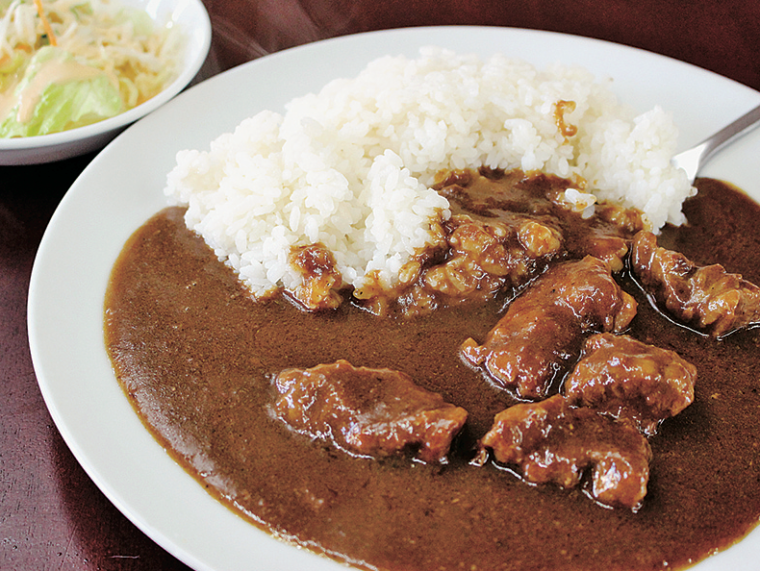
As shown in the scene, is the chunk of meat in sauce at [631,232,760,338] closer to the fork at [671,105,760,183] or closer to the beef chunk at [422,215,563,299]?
the beef chunk at [422,215,563,299]

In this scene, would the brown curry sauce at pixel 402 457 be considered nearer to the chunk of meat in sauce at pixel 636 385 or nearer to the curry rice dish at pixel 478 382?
the curry rice dish at pixel 478 382

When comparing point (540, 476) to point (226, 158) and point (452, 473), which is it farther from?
point (226, 158)

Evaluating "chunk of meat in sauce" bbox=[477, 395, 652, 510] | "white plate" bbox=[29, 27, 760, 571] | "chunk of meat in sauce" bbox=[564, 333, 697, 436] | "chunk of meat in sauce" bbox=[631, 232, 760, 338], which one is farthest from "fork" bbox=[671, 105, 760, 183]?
"chunk of meat in sauce" bbox=[477, 395, 652, 510]

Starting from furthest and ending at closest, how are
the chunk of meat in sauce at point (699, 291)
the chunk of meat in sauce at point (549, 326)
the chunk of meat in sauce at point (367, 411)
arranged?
the chunk of meat in sauce at point (699, 291) < the chunk of meat in sauce at point (549, 326) < the chunk of meat in sauce at point (367, 411)

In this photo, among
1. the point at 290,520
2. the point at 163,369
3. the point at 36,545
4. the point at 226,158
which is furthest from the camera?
the point at 226,158

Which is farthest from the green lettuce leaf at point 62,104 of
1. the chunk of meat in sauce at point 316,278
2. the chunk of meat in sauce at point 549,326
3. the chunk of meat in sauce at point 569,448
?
the chunk of meat in sauce at point 569,448

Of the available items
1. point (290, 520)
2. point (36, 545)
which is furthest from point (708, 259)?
point (36, 545)
